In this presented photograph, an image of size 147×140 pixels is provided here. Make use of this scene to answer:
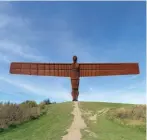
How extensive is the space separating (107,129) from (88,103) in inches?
383

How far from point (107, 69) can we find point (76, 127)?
24.7ft

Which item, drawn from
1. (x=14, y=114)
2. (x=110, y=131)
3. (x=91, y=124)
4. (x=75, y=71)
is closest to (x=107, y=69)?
(x=75, y=71)

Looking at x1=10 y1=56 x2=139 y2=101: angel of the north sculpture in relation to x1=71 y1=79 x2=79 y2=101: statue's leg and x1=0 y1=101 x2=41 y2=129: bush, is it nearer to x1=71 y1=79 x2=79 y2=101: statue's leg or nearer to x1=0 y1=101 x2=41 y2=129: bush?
x1=71 y1=79 x2=79 y2=101: statue's leg

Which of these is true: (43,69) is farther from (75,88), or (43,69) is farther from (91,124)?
(91,124)

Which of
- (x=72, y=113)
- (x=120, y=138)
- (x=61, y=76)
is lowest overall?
(x=120, y=138)

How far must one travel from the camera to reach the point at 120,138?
18016 mm

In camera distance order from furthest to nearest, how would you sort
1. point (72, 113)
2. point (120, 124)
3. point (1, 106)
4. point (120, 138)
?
point (1, 106), point (72, 113), point (120, 124), point (120, 138)

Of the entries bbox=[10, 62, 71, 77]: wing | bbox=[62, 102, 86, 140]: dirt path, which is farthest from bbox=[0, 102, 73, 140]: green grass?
bbox=[10, 62, 71, 77]: wing

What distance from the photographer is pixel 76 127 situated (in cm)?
2052

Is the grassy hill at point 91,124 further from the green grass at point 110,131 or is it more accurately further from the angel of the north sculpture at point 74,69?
the angel of the north sculpture at point 74,69

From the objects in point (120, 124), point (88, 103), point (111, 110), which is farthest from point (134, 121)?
point (88, 103)

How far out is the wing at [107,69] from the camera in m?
25.9

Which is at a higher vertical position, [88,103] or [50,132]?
[88,103]

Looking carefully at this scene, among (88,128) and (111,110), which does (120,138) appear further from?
(111,110)
